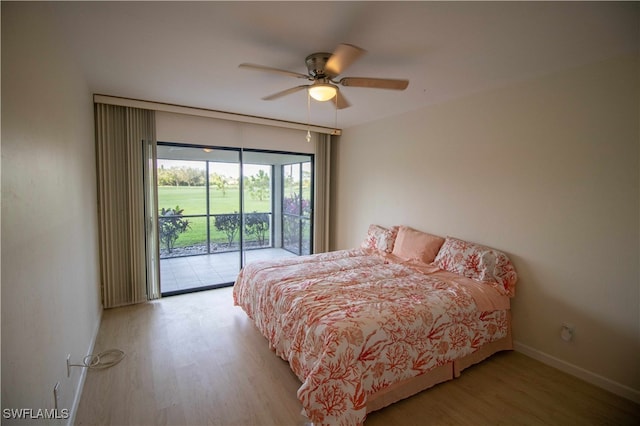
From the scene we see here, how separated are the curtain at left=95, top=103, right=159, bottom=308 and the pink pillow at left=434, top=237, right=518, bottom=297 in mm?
3608

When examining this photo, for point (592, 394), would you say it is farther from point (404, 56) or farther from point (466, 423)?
point (404, 56)

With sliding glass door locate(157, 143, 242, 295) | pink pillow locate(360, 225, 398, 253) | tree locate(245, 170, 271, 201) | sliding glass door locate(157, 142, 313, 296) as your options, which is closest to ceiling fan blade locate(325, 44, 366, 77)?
pink pillow locate(360, 225, 398, 253)

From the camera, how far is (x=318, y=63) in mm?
2180

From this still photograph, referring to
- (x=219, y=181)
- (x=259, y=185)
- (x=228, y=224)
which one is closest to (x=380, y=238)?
(x=259, y=185)

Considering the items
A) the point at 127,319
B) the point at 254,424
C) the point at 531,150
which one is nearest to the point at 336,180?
the point at 531,150

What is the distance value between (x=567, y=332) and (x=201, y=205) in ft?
17.4

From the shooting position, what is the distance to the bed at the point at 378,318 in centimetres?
179

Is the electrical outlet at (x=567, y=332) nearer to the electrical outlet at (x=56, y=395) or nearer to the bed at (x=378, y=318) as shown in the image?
the bed at (x=378, y=318)

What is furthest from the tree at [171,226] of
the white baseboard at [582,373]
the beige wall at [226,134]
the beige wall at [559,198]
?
the white baseboard at [582,373]

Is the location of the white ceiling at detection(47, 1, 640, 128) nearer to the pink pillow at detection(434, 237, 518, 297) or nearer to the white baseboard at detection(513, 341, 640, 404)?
the pink pillow at detection(434, 237, 518, 297)

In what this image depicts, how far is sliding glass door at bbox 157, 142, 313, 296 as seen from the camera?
4.50 meters

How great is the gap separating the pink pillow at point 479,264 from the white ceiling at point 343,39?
1.62 m

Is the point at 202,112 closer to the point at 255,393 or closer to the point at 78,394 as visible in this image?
the point at 78,394

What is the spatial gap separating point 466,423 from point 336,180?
155 inches
